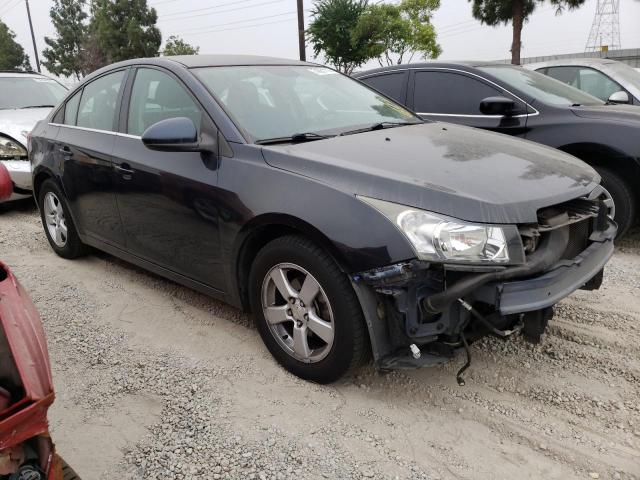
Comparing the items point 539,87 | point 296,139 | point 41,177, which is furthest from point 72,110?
point 539,87

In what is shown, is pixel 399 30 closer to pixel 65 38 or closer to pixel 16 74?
pixel 16 74

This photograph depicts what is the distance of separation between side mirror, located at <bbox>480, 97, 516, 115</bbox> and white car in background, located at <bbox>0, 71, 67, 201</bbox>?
4.53 metres

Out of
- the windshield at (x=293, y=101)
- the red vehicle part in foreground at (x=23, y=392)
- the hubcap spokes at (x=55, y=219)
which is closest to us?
the red vehicle part in foreground at (x=23, y=392)

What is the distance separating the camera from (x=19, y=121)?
6.71 m

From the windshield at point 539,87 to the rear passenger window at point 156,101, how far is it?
3161 millimetres

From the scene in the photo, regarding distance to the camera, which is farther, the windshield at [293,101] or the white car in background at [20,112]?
the white car in background at [20,112]

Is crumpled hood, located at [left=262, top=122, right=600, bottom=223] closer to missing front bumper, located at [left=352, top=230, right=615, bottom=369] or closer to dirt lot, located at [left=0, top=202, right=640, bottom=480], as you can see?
missing front bumper, located at [left=352, top=230, right=615, bottom=369]

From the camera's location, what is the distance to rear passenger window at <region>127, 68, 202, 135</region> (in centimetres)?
322

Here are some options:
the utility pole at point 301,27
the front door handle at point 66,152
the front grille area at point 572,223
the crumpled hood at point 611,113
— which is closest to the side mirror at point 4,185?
the front grille area at point 572,223

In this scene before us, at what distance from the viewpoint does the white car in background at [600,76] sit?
6.47 metres

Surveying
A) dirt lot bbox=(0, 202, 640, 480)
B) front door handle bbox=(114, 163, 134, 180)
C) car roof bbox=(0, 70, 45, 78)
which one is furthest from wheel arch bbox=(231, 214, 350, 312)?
car roof bbox=(0, 70, 45, 78)

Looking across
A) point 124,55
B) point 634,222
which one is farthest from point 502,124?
point 124,55

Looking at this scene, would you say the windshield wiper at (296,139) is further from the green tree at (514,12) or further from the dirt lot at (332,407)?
the green tree at (514,12)

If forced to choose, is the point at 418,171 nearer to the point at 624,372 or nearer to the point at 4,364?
the point at 624,372
